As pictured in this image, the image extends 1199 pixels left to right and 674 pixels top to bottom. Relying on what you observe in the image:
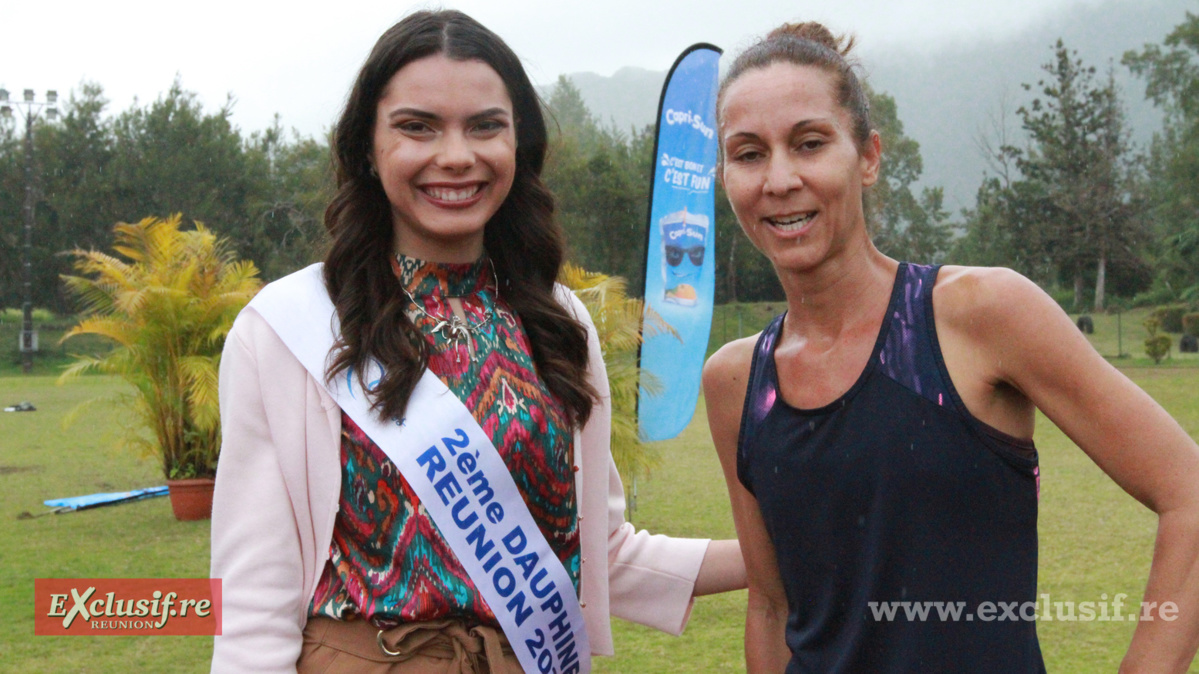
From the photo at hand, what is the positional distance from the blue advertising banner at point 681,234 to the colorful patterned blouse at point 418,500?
19.3ft

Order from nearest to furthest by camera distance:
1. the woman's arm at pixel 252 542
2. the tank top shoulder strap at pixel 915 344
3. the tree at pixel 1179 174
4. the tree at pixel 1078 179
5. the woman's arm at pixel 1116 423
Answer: the woman's arm at pixel 1116 423 → the tank top shoulder strap at pixel 915 344 → the woman's arm at pixel 252 542 → the tree at pixel 1179 174 → the tree at pixel 1078 179

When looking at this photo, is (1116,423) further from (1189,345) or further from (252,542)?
(1189,345)

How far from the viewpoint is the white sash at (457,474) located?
5.90ft

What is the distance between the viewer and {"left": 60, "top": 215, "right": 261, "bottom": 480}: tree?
843 cm

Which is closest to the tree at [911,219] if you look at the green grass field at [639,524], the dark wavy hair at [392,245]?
the green grass field at [639,524]

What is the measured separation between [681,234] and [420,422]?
6367mm

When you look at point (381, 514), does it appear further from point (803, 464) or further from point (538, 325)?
point (803, 464)

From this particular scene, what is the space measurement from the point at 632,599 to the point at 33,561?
6.15 meters

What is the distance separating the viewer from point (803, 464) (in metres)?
1.65

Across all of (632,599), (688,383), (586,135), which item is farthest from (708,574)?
(586,135)

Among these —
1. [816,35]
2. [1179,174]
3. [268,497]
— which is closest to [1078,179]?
[1179,174]

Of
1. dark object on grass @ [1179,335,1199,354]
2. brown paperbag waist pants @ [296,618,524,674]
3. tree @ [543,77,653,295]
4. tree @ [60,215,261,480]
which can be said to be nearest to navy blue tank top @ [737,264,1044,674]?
brown paperbag waist pants @ [296,618,524,674]

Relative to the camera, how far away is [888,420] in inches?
61.7

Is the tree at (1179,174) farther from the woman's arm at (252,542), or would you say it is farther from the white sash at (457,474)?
the woman's arm at (252,542)
